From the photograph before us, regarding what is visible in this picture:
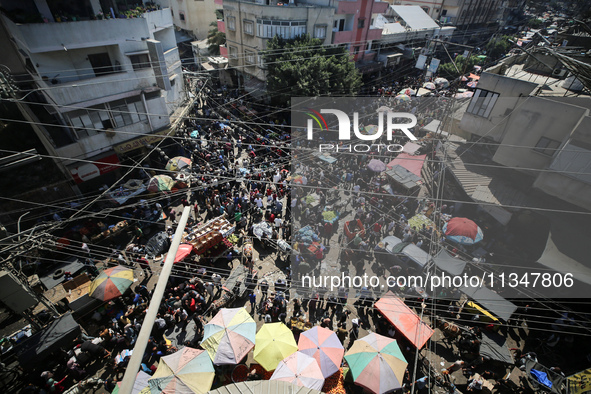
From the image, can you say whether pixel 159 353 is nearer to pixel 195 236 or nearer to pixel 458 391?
pixel 195 236

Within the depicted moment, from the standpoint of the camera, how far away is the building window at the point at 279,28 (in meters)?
24.1

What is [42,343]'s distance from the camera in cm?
946

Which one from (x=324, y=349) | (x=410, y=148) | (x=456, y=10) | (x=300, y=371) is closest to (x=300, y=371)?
(x=300, y=371)

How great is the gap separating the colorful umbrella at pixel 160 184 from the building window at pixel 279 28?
16.3 m

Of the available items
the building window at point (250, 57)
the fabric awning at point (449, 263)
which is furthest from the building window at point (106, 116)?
the fabric awning at point (449, 263)

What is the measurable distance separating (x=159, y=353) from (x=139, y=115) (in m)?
14.2

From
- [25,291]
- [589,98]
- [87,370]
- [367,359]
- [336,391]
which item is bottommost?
[87,370]

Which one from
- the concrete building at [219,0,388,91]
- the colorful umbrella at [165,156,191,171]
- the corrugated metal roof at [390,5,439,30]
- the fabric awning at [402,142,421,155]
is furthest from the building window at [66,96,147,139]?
the corrugated metal roof at [390,5,439,30]

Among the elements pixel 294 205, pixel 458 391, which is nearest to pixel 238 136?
pixel 294 205

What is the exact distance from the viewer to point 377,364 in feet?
29.2

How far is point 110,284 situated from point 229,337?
556 centimetres

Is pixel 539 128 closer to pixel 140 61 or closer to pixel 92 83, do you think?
pixel 140 61

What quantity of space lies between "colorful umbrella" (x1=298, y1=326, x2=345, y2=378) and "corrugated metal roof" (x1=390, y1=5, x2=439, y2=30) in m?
43.3

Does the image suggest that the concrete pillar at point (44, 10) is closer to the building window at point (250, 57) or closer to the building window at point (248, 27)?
the building window at point (248, 27)
